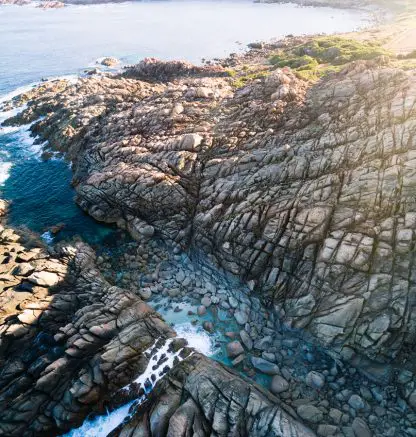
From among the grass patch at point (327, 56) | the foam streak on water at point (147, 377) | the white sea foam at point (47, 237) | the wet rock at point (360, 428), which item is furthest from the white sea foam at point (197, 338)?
the grass patch at point (327, 56)

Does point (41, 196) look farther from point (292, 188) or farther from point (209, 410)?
point (209, 410)

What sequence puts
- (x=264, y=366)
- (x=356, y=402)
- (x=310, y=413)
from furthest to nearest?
1. (x=264, y=366)
2. (x=356, y=402)
3. (x=310, y=413)

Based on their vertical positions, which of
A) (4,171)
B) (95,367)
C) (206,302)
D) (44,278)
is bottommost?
(206,302)

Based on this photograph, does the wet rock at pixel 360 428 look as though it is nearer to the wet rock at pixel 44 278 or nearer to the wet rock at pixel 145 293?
the wet rock at pixel 145 293

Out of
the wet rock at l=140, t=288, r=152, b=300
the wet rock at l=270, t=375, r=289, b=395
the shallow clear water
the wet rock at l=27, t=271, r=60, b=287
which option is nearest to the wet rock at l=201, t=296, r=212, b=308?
the wet rock at l=140, t=288, r=152, b=300

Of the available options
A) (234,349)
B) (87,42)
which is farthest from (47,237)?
(87,42)

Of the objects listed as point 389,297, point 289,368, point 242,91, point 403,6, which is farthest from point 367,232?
point 403,6

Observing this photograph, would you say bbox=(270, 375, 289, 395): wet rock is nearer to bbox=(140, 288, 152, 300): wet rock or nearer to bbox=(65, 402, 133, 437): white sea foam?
bbox=(65, 402, 133, 437): white sea foam
